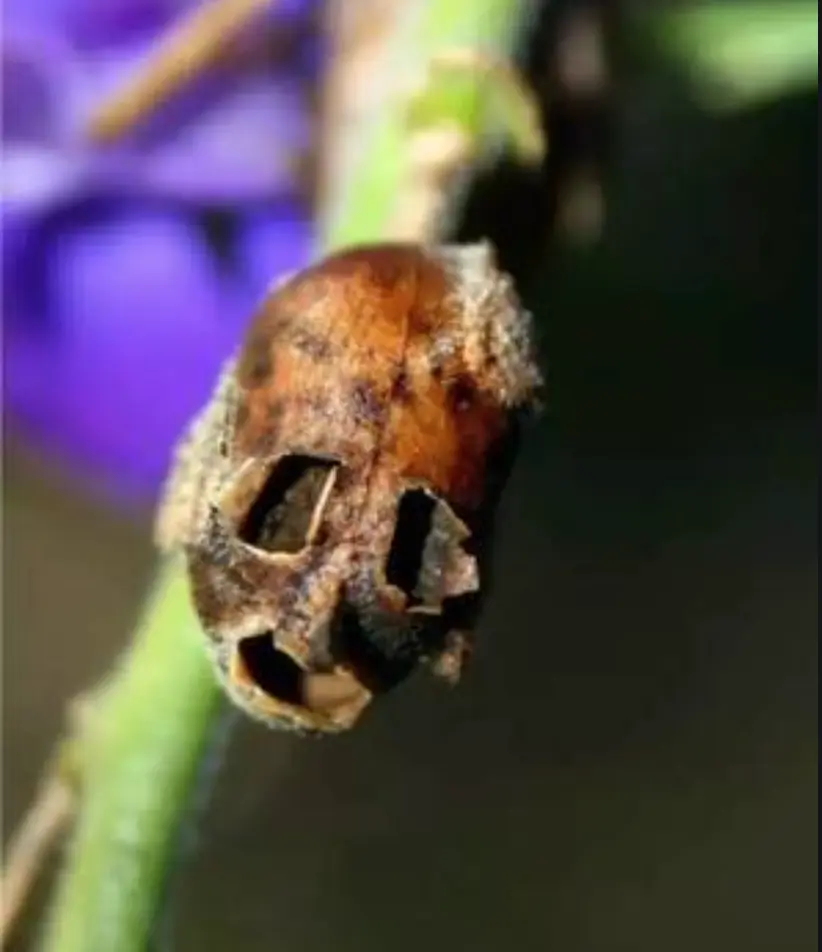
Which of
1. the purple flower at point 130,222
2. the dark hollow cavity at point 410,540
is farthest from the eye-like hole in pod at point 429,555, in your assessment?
the purple flower at point 130,222

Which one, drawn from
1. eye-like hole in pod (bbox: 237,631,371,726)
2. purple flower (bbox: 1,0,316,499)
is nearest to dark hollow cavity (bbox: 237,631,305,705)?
eye-like hole in pod (bbox: 237,631,371,726)

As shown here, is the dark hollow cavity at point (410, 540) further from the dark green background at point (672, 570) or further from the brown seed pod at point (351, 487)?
the dark green background at point (672, 570)

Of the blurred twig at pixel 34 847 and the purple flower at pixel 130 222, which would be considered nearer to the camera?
the blurred twig at pixel 34 847

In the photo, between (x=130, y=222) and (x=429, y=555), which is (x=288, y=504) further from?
(x=130, y=222)

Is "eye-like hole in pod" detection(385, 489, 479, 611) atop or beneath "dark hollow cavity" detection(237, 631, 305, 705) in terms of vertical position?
atop

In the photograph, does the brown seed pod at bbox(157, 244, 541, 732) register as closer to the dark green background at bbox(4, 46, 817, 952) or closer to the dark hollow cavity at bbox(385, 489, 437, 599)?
the dark hollow cavity at bbox(385, 489, 437, 599)

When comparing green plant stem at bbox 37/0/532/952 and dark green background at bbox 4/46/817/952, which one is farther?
dark green background at bbox 4/46/817/952

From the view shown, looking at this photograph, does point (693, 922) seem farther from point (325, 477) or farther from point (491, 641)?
point (325, 477)
